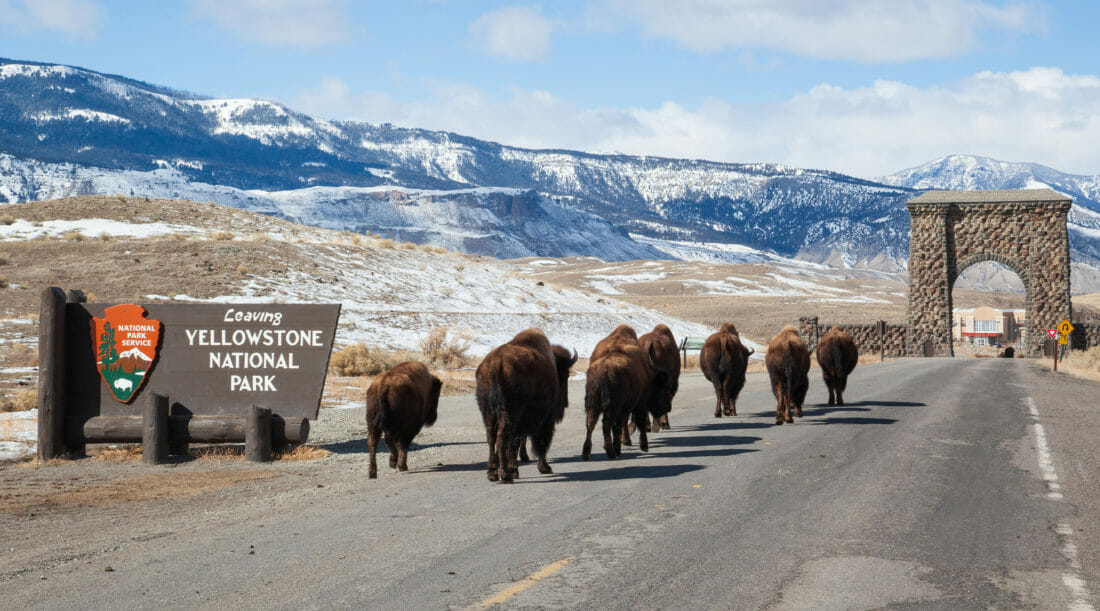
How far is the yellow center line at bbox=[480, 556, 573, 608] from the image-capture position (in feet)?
21.1

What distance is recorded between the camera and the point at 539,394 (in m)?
11.2

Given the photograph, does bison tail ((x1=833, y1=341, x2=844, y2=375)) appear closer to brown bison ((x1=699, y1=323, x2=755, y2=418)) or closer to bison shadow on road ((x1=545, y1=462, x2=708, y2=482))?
brown bison ((x1=699, y1=323, x2=755, y2=418))

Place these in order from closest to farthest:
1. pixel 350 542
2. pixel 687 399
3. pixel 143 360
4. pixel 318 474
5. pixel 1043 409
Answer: pixel 350 542
pixel 318 474
pixel 143 360
pixel 1043 409
pixel 687 399

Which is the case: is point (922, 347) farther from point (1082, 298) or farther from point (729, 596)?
point (1082, 298)

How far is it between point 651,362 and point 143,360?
7653 mm

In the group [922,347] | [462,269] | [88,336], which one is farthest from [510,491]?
[922,347]

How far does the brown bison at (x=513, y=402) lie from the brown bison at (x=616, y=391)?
97 cm

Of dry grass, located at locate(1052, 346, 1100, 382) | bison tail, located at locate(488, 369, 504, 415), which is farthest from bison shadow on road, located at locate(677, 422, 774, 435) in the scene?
dry grass, located at locate(1052, 346, 1100, 382)

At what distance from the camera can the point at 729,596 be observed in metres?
6.53

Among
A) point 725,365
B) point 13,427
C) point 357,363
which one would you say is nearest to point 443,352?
point 357,363

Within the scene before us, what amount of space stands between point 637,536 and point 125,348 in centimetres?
989

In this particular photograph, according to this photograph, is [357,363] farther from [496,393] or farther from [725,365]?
[496,393]

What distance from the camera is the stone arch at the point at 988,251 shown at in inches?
2391

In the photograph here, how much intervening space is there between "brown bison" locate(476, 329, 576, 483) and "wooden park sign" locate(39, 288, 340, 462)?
4.27m
